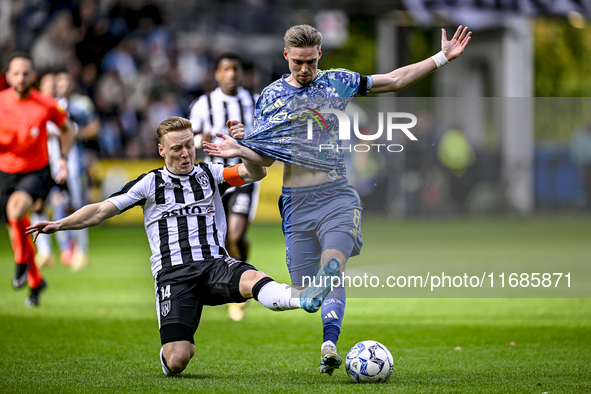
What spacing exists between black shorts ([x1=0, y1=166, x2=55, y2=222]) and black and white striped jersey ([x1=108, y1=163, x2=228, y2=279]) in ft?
11.1

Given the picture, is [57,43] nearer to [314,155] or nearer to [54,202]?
[54,202]

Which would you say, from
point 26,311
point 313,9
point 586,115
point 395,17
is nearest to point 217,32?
point 313,9

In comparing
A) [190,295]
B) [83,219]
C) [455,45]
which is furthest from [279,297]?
[455,45]

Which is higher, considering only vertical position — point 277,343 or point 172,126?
point 172,126

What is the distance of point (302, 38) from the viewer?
5.25 meters

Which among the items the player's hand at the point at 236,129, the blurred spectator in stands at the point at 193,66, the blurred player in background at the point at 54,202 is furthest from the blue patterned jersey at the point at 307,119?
the blurred spectator in stands at the point at 193,66

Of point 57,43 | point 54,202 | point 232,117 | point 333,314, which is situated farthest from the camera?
point 57,43

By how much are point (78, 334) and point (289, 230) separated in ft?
7.97

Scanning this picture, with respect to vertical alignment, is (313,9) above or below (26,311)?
above

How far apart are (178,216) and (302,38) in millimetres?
1454

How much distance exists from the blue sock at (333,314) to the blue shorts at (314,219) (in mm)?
222

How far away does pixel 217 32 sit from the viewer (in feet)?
71.6

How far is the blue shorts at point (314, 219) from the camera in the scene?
5465 mm

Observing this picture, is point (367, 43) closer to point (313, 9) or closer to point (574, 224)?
point (313, 9)
